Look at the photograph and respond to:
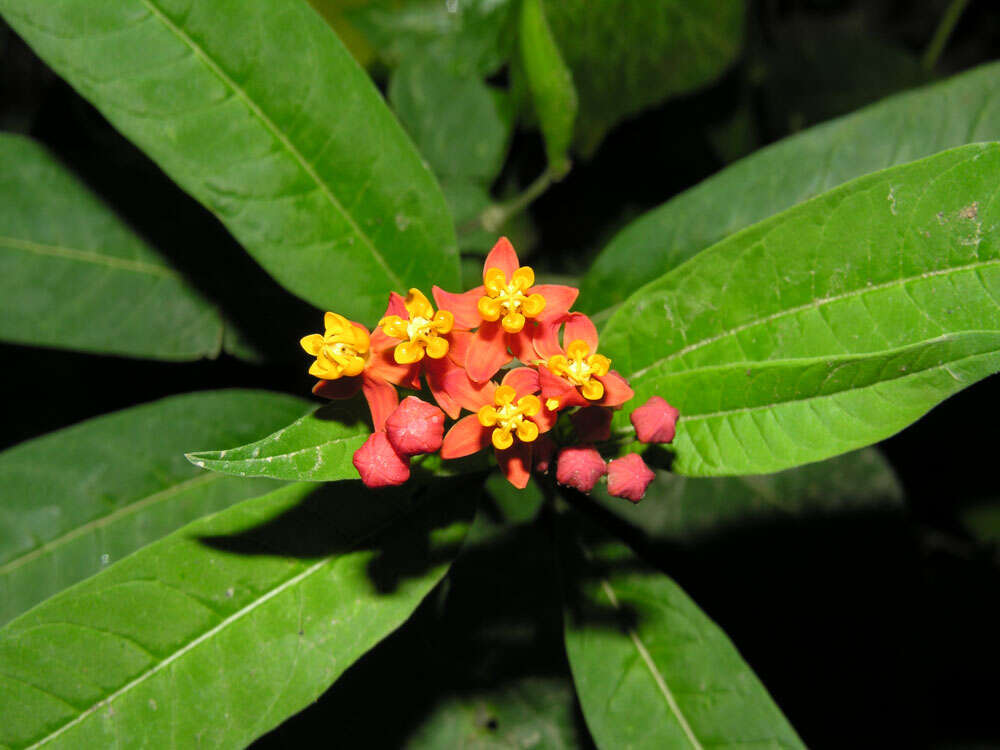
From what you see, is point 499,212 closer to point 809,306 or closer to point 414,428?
point 809,306

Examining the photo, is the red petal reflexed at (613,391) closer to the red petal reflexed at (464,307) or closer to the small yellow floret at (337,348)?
the red petal reflexed at (464,307)

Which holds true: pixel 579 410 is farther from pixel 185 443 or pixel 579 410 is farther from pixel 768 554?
pixel 768 554

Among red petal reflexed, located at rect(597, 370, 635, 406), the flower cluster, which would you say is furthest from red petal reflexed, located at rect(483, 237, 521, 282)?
red petal reflexed, located at rect(597, 370, 635, 406)

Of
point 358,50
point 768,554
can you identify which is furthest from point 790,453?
point 358,50

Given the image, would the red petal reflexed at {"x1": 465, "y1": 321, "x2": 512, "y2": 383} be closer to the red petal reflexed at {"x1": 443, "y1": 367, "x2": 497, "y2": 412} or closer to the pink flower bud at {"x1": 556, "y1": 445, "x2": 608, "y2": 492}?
the red petal reflexed at {"x1": 443, "y1": 367, "x2": 497, "y2": 412}

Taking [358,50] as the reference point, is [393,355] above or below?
below


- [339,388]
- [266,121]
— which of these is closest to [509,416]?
[339,388]

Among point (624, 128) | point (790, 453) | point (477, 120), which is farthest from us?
point (624, 128)
